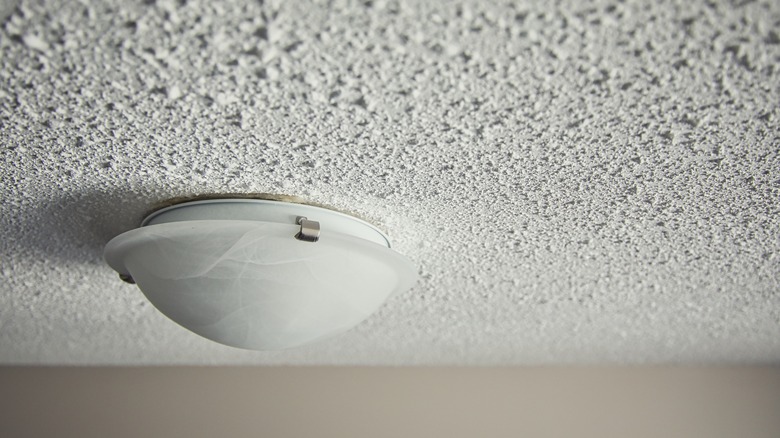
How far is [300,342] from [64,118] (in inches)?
16.5

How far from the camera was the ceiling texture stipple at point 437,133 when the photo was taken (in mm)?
527

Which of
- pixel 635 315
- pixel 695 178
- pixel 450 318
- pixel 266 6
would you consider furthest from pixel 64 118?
pixel 635 315

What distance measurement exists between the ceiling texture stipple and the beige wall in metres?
0.62

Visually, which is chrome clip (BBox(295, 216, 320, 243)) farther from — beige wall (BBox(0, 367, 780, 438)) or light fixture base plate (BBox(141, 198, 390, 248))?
beige wall (BBox(0, 367, 780, 438))

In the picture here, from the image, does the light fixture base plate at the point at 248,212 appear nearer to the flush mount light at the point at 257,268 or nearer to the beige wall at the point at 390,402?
the flush mount light at the point at 257,268

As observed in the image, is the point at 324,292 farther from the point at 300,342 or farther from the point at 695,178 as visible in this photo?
the point at 695,178

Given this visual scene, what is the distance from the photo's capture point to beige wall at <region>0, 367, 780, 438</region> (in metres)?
1.69

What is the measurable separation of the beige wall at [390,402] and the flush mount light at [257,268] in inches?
37.2

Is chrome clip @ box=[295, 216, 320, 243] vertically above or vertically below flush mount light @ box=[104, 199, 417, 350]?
above

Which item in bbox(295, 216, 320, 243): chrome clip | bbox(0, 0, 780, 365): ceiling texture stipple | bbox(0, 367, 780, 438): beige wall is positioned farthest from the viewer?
bbox(0, 367, 780, 438): beige wall

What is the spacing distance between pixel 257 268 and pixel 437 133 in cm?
28

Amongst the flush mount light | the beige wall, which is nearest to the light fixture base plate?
the flush mount light

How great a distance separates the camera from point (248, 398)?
1.75 meters

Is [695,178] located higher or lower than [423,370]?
higher
